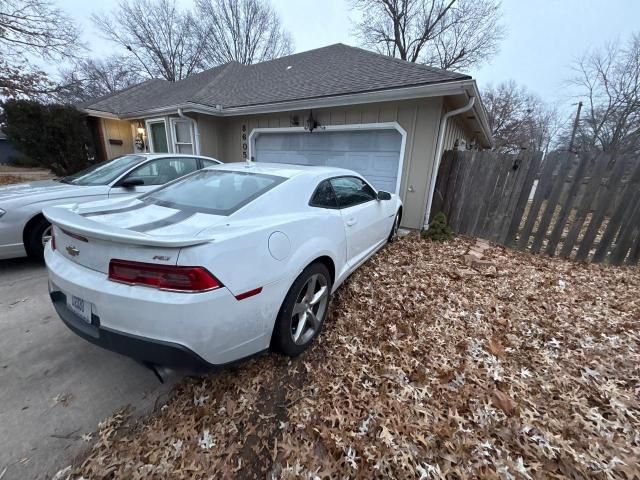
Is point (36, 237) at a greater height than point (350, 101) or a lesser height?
lesser

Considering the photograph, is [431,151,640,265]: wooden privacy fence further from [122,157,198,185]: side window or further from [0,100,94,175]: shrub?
[0,100,94,175]: shrub

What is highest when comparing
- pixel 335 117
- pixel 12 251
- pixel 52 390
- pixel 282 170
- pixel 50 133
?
pixel 335 117

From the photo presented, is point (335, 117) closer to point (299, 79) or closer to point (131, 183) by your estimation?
point (299, 79)

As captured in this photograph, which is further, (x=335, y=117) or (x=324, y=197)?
(x=335, y=117)

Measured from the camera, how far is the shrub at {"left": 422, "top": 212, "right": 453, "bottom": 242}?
511cm

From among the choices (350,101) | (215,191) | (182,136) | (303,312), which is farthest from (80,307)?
(182,136)

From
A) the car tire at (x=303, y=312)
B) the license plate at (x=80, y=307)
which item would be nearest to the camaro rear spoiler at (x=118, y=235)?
the license plate at (x=80, y=307)

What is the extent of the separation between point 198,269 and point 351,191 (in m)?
2.07

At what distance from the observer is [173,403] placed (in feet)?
5.78

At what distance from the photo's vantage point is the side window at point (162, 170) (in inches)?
166

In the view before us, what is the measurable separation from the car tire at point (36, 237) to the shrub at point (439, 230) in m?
5.85

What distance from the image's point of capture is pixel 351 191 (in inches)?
120

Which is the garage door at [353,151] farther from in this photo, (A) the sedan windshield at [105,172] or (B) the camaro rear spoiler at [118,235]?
(B) the camaro rear spoiler at [118,235]

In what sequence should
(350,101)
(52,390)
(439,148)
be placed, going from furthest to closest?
1. (350,101)
2. (439,148)
3. (52,390)
